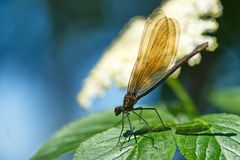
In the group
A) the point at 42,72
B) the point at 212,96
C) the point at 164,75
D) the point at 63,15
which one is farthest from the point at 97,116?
the point at 42,72

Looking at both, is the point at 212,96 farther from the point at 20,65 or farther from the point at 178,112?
the point at 20,65

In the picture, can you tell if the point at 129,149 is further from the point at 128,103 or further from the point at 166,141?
the point at 128,103

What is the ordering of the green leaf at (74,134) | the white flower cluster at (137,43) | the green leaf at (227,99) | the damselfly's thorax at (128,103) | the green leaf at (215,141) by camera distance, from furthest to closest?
the green leaf at (227,99), the white flower cluster at (137,43), the damselfly's thorax at (128,103), the green leaf at (74,134), the green leaf at (215,141)

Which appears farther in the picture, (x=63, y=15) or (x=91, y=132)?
(x=63, y=15)

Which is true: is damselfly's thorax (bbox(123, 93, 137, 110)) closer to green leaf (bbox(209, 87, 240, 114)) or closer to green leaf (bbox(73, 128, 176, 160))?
green leaf (bbox(73, 128, 176, 160))

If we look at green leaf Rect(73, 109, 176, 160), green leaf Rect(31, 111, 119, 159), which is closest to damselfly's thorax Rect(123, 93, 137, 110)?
green leaf Rect(31, 111, 119, 159)

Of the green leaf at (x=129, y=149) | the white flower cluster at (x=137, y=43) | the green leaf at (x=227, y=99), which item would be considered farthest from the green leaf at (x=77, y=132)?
the green leaf at (x=227, y=99)

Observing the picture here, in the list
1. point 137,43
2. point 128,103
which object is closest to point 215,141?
point 128,103

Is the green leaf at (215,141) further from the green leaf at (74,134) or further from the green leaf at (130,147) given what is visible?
the green leaf at (74,134)
